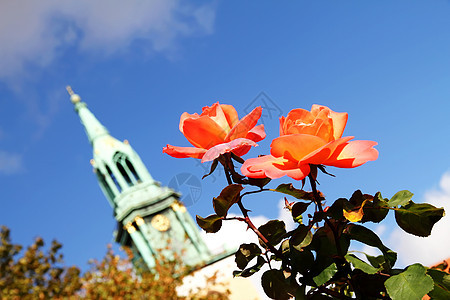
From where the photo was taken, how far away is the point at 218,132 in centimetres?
Answer: 98

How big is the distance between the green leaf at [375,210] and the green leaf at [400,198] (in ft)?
0.04

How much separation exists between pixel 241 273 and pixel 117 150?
78.8 ft

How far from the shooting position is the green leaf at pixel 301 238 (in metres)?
0.88

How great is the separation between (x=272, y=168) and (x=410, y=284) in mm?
290

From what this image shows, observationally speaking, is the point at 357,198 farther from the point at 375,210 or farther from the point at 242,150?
the point at 242,150

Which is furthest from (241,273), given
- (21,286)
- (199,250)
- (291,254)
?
(199,250)

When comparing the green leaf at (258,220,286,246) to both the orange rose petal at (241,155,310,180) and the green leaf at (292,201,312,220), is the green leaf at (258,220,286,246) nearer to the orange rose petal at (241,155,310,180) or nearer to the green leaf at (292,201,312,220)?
the green leaf at (292,201,312,220)

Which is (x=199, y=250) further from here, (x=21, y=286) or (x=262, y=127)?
(x=262, y=127)

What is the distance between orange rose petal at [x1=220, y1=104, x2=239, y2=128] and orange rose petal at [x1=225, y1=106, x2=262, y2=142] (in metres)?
0.06

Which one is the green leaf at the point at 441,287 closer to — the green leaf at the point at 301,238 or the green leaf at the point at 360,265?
the green leaf at the point at 360,265

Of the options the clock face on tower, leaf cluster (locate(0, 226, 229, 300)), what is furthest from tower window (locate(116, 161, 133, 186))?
leaf cluster (locate(0, 226, 229, 300))

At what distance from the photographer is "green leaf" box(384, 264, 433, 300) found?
0.81 metres

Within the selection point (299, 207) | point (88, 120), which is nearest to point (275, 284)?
point (299, 207)

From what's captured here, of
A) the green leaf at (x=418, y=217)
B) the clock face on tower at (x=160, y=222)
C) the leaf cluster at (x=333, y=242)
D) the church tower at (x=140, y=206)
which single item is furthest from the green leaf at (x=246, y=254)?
the clock face on tower at (x=160, y=222)
